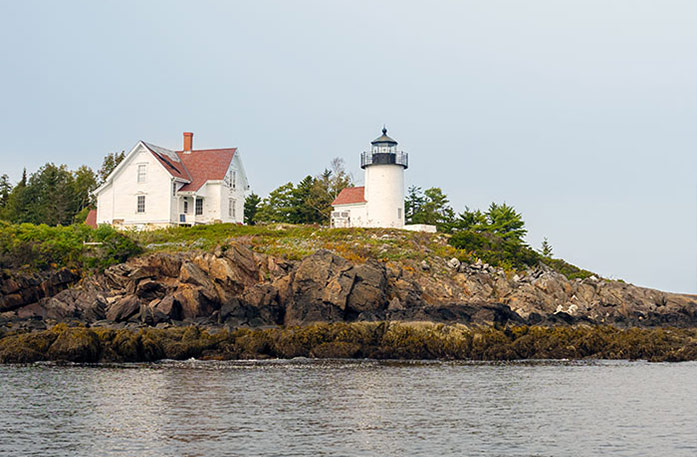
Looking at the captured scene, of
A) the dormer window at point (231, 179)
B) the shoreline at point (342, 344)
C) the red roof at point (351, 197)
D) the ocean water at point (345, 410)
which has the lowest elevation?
the ocean water at point (345, 410)

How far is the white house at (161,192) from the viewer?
2180 inches

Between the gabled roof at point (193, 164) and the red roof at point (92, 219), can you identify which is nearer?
the gabled roof at point (193, 164)

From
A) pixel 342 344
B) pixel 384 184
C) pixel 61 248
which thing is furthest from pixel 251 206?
pixel 342 344

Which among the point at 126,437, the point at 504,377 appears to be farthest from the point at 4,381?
the point at 504,377

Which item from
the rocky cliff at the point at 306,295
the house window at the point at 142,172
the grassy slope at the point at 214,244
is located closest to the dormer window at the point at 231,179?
the grassy slope at the point at 214,244

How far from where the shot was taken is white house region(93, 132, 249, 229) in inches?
2180

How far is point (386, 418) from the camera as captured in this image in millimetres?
20703

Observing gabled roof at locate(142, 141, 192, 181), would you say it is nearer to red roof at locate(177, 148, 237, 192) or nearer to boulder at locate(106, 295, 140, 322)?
red roof at locate(177, 148, 237, 192)

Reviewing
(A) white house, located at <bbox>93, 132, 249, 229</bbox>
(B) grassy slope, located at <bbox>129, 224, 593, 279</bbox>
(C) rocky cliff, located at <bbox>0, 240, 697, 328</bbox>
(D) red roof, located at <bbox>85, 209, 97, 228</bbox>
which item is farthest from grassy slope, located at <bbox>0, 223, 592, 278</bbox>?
(D) red roof, located at <bbox>85, 209, 97, 228</bbox>

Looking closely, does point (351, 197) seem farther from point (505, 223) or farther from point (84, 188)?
point (84, 188)

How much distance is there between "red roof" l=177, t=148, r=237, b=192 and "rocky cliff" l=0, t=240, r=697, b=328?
1128cm

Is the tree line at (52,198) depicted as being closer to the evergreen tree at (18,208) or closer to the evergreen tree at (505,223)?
the evergreen tree at (18,208)

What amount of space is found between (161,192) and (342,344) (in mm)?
26277

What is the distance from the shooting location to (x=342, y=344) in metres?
33.7
